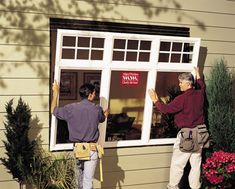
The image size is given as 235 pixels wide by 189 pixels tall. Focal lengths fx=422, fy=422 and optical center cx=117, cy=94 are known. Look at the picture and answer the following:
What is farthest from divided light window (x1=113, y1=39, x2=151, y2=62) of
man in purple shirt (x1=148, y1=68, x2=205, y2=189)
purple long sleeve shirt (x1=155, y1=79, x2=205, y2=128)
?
purple long sleeve shirt (x1=155, y1=79, x2=205, y2=128)

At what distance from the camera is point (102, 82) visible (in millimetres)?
5902

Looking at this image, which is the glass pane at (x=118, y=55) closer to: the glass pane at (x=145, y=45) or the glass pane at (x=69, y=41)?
the glass pane at (x=145, y=45)

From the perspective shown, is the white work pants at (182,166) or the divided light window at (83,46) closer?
the divided light window at (83,46)

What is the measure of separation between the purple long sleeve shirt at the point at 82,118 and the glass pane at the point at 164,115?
4.96 ft

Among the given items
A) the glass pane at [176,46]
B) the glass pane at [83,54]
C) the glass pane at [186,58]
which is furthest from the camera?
the glass pane at [186,58]

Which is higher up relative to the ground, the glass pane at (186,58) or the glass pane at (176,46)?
the glass pane at (176,46)

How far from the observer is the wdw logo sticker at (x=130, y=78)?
6.10m

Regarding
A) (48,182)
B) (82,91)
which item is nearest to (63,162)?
(48,182)

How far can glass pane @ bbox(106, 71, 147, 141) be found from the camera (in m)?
6.13

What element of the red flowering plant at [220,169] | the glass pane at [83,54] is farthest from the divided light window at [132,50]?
the red flowering plant at [220,169]

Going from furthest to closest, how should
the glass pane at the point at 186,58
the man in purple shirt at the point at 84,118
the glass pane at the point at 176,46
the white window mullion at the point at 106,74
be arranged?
the glass pane at the point at 186,58
the glass pane at the point at 176,46
the white window mullion at the point at 106,74
the man in purple shirt at the point at 84,118

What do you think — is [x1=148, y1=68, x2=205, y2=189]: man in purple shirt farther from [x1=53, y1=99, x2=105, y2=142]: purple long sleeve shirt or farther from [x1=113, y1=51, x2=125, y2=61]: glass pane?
[x1=53, y1=99, x2=105, y2=142]: purple long sleeve shirt

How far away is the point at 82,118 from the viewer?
5199 mm

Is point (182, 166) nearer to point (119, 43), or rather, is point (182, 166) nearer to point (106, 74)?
point (106, 74)
